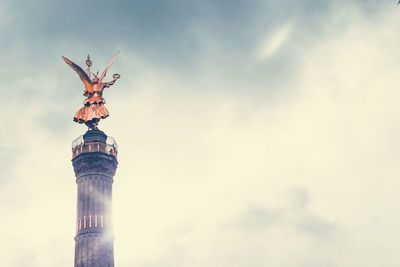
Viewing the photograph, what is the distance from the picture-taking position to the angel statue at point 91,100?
74106mm

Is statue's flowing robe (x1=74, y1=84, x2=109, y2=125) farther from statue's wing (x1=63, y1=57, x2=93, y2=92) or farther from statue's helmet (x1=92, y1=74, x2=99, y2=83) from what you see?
statue's wing (x1=63, y1=57, x2=93, y2=92)

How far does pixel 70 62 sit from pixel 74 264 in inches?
1171

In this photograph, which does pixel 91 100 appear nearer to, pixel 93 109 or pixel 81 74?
pixel 93 109

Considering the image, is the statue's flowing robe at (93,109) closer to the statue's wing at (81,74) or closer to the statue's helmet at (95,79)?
the statue's helmet at (95,79)

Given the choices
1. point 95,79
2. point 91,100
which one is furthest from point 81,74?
point 91,100

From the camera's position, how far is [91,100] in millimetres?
75188

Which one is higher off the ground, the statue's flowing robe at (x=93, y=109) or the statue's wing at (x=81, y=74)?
the statue's wing at (x=81, y=74)

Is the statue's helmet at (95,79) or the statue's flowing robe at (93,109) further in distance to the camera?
the statue's helmet at (95,79)

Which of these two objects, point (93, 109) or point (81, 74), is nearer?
point (93, 109)

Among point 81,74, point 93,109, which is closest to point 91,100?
point 93,109

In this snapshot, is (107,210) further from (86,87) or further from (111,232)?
(86,87)

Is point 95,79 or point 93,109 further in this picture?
point 95,79

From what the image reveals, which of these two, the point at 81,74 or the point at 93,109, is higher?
the point at 81,74

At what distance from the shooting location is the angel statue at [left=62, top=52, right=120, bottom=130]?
243 feet
